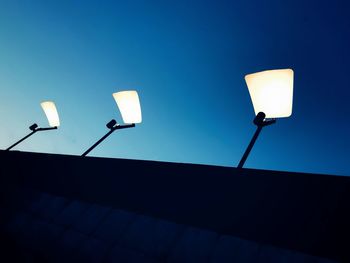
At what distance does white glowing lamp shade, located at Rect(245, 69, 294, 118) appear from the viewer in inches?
125

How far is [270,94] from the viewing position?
10.7 ft

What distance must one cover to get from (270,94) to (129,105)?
290 cm

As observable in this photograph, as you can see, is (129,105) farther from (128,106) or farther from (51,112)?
(51,112)

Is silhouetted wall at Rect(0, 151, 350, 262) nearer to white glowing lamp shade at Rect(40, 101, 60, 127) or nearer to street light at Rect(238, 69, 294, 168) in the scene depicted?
street light at Rect(238, 69, 294, 168)

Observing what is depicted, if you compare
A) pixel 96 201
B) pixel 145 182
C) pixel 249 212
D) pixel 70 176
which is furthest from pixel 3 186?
pixel 249 212

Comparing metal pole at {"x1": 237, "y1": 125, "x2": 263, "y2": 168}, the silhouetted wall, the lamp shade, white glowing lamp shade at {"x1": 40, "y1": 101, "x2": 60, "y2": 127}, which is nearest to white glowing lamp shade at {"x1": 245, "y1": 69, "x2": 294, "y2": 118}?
metal pole at {"x1": 237, "y1": 125, "x2": 263, "y2": 168}

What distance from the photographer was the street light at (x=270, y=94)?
125 inches

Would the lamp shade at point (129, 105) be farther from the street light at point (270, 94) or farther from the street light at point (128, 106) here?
the street light at point (270, 94)

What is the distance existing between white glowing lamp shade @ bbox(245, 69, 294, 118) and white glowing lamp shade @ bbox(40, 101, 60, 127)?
5.11 metres

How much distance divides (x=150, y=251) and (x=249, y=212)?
0.94 meters

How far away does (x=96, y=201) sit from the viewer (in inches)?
116

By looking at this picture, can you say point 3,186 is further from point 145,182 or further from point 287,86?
point 287,86

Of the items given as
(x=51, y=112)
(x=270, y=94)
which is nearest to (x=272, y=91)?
(x=270, y=94)

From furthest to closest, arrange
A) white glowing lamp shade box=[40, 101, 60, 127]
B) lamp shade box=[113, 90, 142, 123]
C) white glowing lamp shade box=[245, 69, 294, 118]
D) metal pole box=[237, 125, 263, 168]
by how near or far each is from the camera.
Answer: white glowing lamp shade box=[40, 101, 60, 127] < lamp shade box=[113, 90, 142, 123] < white glowing lamp shade box=[245, 69, 294, 118] < metal pole box=[237, 125, 263, 168]
